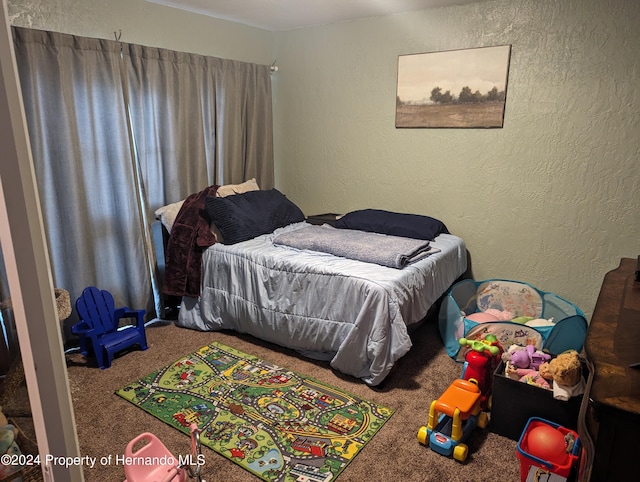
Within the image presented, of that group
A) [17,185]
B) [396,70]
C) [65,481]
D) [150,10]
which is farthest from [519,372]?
[150,10]

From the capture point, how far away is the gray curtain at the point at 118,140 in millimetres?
2660

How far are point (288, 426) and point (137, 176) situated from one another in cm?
210

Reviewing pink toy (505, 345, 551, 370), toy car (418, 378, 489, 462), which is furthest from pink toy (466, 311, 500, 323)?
toy car (418, 378, 489, 462)

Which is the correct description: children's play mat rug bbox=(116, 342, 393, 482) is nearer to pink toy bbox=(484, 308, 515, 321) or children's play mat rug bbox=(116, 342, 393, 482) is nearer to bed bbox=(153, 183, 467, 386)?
bed bbox=(153, 183, 467, 386)

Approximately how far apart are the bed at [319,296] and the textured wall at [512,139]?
440 millimetres

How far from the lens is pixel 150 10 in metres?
3.12

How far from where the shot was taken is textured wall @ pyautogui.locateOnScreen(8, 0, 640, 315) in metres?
2.76

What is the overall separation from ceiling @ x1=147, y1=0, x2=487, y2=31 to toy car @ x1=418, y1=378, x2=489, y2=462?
2604 mm

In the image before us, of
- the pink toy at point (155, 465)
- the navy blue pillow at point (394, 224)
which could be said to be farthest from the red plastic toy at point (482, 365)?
the pink toy at point (155, 465)

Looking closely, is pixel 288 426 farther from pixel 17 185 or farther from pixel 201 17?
pixel 201 17

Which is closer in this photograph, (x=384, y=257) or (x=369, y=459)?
(x=369, y=459)

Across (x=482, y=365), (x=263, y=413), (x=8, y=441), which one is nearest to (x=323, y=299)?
(x=263, y=413)

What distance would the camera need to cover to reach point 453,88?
3.26 metres

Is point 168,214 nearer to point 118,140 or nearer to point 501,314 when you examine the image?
point 118,140
